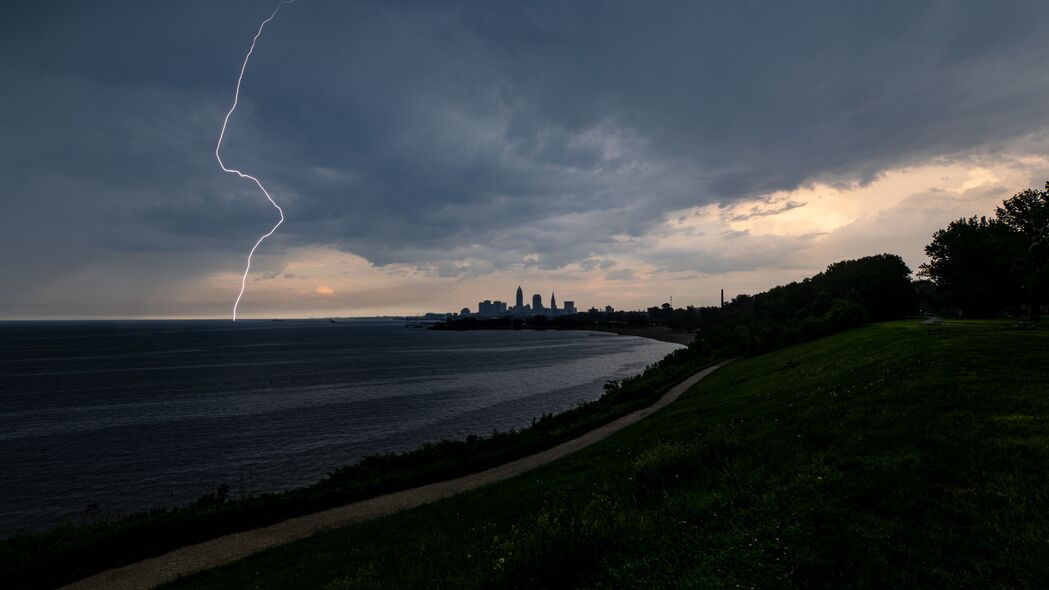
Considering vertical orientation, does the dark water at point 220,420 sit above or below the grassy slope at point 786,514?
below

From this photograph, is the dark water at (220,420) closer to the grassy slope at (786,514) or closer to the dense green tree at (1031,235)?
the grassy slope at (786,514)

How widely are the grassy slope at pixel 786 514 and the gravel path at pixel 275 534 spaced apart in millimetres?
1897

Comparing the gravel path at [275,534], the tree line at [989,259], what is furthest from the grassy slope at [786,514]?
the tree line at [989,259]

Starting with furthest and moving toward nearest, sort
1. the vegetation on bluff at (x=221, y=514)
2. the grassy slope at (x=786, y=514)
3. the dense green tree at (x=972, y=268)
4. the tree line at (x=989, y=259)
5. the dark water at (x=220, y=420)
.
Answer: the dense green tree at (x=972, y=268)
the tree line at (x=989, y=259)
the dark water at (x=220, y=420)
the vegetation on bluff at (x=221, y=514)
the grassy slope at (x=786, y=514)

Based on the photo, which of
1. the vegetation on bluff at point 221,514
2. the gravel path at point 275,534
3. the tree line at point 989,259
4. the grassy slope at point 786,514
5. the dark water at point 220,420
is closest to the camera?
the grassy slope at point 786,514

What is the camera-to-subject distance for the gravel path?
659 inches

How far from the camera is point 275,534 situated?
1989 cm

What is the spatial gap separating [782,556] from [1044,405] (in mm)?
11920

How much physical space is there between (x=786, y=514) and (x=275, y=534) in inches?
792

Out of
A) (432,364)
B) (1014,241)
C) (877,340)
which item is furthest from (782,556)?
(432,364)

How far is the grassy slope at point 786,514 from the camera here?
26.6ft

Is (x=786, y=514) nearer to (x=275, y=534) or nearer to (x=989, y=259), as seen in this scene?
(x=275, y=534)

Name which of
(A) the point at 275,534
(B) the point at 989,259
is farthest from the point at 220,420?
(B) the point at 989,259

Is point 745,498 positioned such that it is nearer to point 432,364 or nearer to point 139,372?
point 432,364
